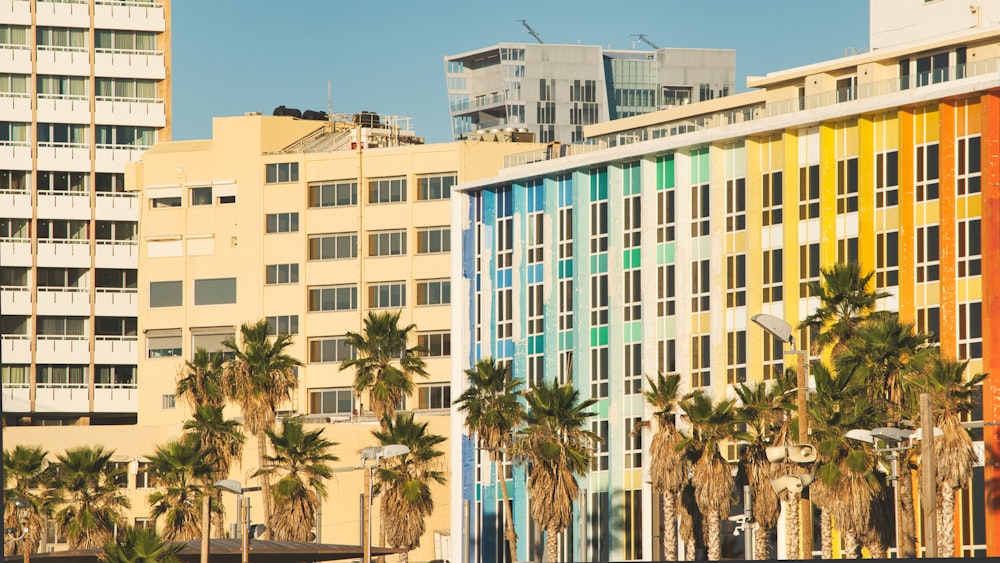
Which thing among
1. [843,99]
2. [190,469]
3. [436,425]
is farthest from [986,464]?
[436,425]

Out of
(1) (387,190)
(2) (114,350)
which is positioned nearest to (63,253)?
(2) (114,350)

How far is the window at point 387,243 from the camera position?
10656cm

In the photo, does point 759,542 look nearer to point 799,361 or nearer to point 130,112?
point 799,361

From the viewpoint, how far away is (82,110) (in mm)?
120062

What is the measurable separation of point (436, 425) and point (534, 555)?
17.9 meters

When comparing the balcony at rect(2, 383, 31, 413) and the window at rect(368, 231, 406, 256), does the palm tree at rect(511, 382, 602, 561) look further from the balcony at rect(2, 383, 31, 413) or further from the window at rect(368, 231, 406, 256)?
the balcony at rect(2, 383, 31, 413)

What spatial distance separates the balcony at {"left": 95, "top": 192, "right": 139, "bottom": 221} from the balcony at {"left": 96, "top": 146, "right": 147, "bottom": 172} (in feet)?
6.49

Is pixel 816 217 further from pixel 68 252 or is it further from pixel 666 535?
pixel 68 252

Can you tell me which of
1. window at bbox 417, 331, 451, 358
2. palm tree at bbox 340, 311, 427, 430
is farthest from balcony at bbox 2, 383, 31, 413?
palm tree at bbox 340, 311, 427, 430

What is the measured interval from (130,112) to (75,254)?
1079cm

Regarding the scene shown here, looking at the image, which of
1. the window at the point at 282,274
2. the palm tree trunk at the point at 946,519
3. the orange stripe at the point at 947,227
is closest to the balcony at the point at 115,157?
the window at the point at 282,274

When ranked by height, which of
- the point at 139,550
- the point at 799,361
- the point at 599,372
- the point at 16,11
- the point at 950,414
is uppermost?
the point at 16,11

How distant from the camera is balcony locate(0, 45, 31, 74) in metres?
119

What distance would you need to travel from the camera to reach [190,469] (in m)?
71.2
